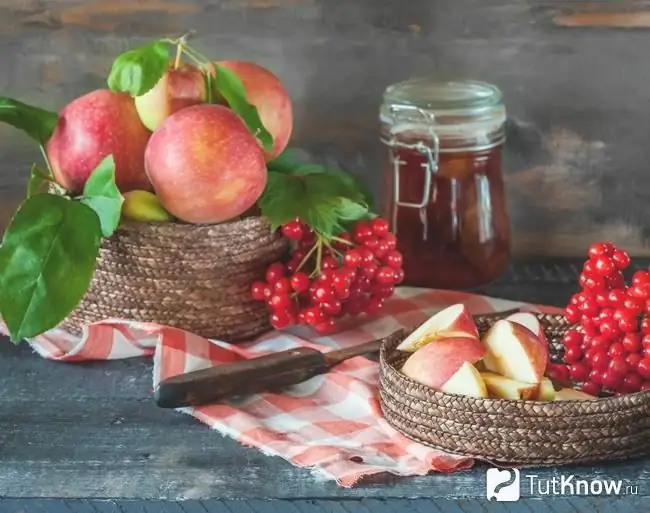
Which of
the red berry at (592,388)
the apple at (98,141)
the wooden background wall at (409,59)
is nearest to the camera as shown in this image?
the red berry at (592,388)

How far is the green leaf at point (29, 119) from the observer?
2.70ft

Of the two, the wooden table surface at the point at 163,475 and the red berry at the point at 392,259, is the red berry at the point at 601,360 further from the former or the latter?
the red berry at the point at 392,259

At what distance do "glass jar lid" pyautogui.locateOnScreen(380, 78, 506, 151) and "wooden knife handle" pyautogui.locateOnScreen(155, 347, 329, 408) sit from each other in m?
0.29

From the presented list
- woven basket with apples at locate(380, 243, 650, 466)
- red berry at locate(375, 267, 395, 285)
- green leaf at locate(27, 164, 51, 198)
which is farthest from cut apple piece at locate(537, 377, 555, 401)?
green leaf at locate(27, 164, 51, 198)

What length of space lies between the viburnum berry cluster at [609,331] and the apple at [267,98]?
30 cm

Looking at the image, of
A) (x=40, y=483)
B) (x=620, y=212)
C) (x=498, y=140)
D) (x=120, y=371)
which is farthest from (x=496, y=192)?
(x=40, y=483)

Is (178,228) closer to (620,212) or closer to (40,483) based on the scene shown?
(40,483)

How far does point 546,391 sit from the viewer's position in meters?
0.67

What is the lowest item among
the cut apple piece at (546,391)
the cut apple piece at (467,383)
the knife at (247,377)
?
the knife at (247,377)

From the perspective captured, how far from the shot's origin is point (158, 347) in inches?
31.4

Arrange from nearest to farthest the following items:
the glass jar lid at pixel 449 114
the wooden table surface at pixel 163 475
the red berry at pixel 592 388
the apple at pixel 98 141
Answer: the wooden table surface at pixel 163 475
the red berry at pixel 592 388
the apple at pixel 98 141
the glass jar lid at pixel 449 114

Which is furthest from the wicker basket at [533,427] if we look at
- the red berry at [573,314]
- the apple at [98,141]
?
the apple at [98,141]

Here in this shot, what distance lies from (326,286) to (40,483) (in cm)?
30

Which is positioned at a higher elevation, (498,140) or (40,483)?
(498,140)
